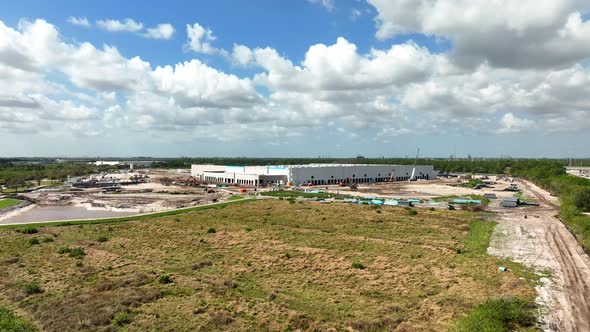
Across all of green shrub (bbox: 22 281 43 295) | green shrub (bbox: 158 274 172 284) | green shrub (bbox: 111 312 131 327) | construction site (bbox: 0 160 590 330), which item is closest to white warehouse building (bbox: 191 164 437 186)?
construction site (bbox: 0 160 590 330)

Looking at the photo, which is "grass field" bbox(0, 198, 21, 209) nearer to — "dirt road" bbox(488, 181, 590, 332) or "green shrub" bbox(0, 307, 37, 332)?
"green shrub" bbox(0, 307, 37, 332)

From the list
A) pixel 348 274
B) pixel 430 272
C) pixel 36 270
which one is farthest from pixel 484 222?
pixel 36 270

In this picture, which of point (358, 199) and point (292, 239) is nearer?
point (292, 239)

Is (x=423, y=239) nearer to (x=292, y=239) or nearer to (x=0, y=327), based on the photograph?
(x=292, y=239)

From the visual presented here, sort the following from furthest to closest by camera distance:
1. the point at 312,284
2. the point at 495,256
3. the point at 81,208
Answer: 1. the point at 81,208
2. the point at 495,256
3. the point at 312,284

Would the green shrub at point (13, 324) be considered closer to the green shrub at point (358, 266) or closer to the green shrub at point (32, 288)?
the green shrub at point (32, 288)

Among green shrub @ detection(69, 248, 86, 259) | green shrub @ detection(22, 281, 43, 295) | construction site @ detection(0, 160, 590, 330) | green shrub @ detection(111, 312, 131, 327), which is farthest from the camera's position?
green shrub @ detection(69, 248, 86, 259)

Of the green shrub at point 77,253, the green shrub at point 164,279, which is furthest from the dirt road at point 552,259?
the green shrub at point 77,253
